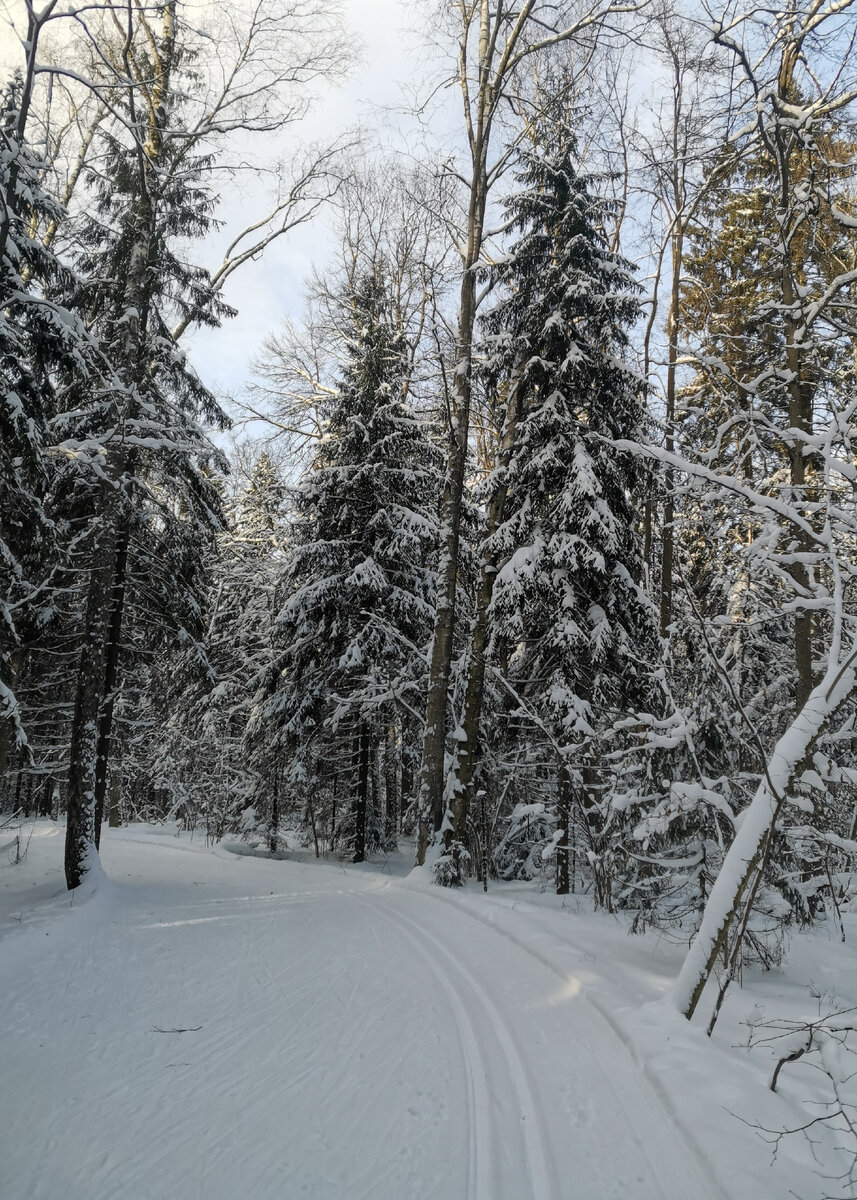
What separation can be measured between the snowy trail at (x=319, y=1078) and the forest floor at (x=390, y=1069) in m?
0.01

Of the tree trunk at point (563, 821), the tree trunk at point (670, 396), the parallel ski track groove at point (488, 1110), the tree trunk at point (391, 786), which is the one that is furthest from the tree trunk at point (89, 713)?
the tree trunk at point (670, 396)

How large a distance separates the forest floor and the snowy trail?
0.01 m

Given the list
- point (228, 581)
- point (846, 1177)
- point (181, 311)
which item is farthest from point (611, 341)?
point (228, 581)

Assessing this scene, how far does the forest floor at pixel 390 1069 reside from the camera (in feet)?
9.11

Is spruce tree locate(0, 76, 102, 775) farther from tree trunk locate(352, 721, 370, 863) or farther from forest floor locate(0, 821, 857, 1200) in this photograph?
tree trunk locate(352, 721, 370, 863)

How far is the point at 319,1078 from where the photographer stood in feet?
11.9

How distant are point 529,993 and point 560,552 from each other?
22.7 ft

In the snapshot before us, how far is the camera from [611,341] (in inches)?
462

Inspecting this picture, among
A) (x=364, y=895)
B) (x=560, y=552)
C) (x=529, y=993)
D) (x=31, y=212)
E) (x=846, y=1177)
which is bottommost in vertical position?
(x=364, y=895)

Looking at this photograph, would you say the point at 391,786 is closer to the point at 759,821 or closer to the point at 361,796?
the point at 361,796

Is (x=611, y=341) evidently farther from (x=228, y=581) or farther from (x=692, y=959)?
(x=228, y=581)

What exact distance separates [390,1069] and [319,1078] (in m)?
0.41

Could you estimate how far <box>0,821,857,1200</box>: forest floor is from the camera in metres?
2.78

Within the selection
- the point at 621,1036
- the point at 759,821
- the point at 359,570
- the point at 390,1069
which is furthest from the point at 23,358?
the point at 621,1036
